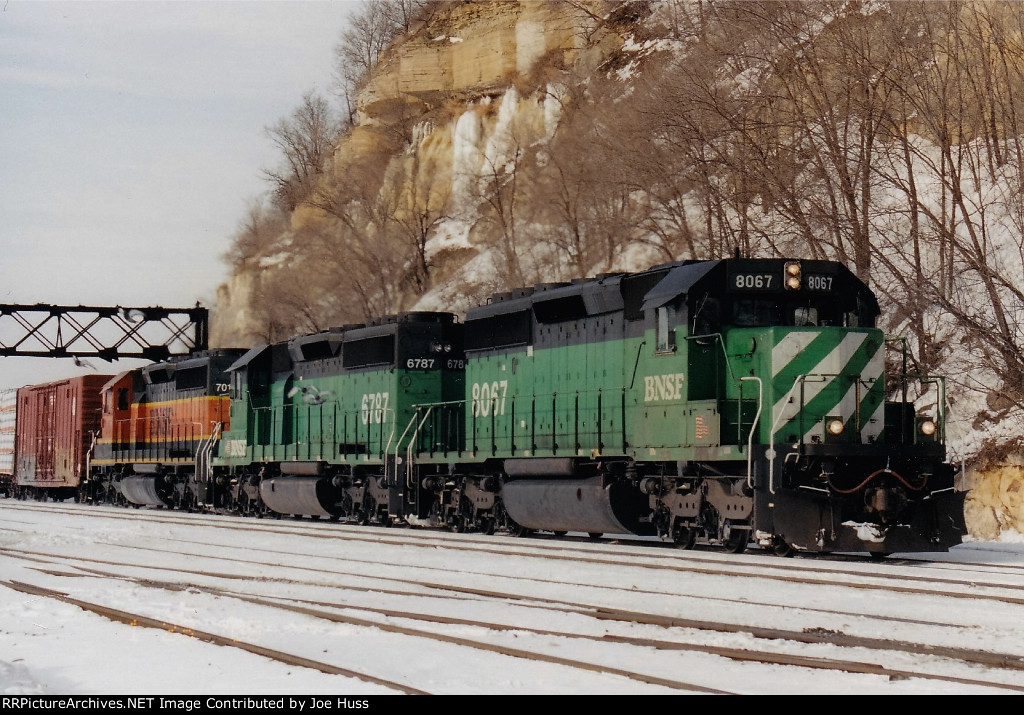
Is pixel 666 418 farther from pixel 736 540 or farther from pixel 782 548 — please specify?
pixel 782 548

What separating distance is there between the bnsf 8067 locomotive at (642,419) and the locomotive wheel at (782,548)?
23 millimetres

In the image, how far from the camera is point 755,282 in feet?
45.3

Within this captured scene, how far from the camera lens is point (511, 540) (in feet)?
54.1

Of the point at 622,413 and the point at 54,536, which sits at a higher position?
the point at 622,413

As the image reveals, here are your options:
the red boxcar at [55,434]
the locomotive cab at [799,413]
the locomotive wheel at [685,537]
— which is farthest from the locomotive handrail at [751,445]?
the red boxcar at [55,434]

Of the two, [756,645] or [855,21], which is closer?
[756,645]

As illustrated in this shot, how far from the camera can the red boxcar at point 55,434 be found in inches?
1347

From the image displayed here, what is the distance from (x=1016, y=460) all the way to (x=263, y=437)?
1378 cm

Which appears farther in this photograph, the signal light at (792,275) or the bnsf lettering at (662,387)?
the bnsf lettering at (662,387)

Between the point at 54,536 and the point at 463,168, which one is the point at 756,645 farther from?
the point at 463,168

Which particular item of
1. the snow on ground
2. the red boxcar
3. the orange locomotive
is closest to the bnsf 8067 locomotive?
the snow on ground

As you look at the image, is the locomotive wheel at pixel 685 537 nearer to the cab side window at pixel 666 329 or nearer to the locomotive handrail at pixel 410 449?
the cab side window at pixel 666 329
